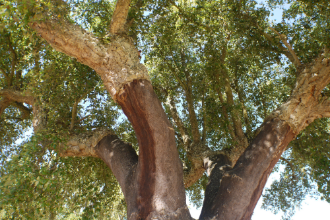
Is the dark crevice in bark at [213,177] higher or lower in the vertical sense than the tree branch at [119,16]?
lower

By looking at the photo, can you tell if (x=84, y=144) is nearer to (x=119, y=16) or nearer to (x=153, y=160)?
(x=153, y=160)

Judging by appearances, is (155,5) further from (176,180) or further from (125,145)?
(176,180)

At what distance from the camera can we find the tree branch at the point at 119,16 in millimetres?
4992

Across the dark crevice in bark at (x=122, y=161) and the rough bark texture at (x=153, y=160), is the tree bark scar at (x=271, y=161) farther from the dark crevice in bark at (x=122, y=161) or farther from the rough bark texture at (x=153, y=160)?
the dark crevice in bark at (x=122, y=161)

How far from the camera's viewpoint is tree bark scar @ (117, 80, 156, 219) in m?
3.83

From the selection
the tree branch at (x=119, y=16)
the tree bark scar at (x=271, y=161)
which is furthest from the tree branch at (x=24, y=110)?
the tree bark scar at (x=271, y=161)

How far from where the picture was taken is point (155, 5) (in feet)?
26.1

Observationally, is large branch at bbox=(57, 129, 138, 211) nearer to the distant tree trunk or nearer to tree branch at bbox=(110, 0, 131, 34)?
the distant tree trunk

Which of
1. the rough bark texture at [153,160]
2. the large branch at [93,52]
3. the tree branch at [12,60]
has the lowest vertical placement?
the rough bark texture at [153,160]

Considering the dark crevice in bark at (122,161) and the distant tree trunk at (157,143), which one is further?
the dark crevice in bark at (122,161)

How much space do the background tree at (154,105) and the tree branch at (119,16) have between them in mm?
22

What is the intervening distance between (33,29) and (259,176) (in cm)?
489

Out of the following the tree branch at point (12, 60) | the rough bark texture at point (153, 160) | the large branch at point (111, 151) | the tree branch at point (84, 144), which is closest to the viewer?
the rough bark texture at point (153, 160)

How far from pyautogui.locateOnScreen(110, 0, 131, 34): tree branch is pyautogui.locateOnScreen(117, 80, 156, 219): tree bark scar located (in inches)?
57.5
